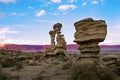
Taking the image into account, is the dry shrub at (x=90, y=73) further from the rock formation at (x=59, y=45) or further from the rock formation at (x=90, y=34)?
the rock formation at (x=59, y=45)

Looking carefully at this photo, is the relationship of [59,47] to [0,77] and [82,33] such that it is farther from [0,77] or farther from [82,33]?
[0,77]

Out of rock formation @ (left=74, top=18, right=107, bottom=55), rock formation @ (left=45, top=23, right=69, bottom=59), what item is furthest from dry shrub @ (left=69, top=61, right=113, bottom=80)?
rock formation @ (left=45, top=23, right=69, bottom=59)

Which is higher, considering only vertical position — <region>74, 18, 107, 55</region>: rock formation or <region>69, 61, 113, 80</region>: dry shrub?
<region>74, 18, 107, 55</region>: rock formation

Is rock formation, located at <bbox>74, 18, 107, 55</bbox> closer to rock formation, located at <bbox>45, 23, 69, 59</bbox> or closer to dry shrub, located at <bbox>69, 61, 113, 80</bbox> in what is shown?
dry shrub, located at <bbox>69, 61, 113, 80</bbox>

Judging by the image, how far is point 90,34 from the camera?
63.0 ft

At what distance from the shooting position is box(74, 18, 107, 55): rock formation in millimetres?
18547

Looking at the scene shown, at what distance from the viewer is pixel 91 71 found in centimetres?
1659

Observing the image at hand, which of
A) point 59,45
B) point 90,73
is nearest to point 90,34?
point 90,73

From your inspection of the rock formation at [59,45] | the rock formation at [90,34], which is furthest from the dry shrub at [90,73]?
the rock formation at [59,45]

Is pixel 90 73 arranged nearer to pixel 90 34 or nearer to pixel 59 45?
pixel 90 34

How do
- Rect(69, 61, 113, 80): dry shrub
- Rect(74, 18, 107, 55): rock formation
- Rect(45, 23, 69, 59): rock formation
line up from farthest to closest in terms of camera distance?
1. Rect(45, 23, 69, 59): rock formation
2. Rect(74, 18, 107, 55): rock formation
3. Rect(69, 61, 113, 80): dry shrub

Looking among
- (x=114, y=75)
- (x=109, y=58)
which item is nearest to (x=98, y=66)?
(x=114, y=75)

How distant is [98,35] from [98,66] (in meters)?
2.33

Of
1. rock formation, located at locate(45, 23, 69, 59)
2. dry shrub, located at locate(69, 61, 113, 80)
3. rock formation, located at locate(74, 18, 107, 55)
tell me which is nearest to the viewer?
dry shrub, located at locate(69, 61, 113, 80)
